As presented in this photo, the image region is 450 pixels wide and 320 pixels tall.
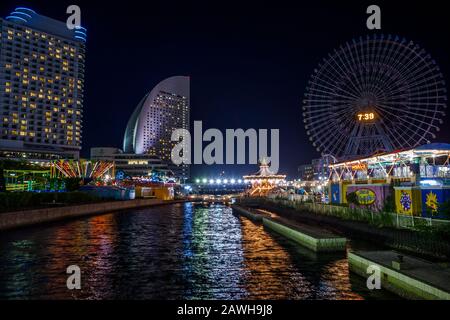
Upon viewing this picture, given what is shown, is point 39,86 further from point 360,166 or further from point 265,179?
point 360,166

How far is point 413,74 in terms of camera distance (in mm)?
45031

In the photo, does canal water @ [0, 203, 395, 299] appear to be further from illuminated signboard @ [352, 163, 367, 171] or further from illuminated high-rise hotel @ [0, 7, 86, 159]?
illuminated high-rise hotel @ [0, 7, 86, 159]

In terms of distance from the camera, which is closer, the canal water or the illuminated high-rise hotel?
the canal water

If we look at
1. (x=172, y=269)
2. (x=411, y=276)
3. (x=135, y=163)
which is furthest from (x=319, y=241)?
(x=135, y=163)

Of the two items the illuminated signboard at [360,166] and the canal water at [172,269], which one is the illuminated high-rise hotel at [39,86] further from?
the canal water at [172,269]

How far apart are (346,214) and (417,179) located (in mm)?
5394

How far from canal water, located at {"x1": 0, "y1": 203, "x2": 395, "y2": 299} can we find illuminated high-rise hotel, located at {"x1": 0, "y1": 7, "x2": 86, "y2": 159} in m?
124

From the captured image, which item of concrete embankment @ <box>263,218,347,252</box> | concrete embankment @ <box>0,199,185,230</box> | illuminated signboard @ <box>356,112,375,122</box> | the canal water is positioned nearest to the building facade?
concrete embankment @ <box>0,199,185,230</box>

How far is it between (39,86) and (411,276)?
164 metres

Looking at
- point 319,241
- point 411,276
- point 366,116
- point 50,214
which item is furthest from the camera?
point 366,116

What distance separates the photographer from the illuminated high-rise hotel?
5507 inches

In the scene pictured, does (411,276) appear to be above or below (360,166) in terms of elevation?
below

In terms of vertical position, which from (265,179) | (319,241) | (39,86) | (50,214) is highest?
(39,86)

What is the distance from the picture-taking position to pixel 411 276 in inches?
412
